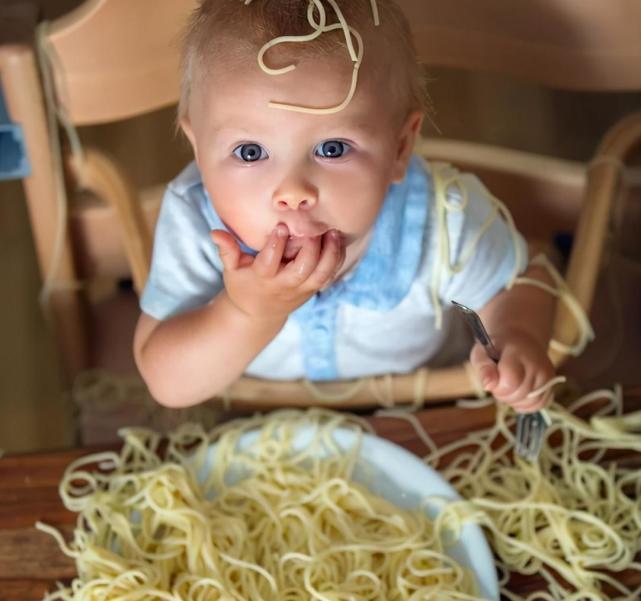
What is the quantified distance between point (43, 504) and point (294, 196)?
0.31 meters

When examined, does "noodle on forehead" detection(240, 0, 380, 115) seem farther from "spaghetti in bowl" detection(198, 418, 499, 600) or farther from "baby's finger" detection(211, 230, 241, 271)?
"spaghetti in bowl" detection(198, 418, 499, 600)

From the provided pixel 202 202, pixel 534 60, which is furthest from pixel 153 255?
pixel 534 60

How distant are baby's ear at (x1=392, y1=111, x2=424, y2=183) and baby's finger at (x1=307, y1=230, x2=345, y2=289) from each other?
68 millimetres

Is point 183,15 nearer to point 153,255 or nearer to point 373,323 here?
point 153,255

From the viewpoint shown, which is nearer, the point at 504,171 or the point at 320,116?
the point at 320,116

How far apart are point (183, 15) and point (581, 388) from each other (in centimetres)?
40

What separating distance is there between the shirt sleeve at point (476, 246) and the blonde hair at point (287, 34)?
117 millimetres

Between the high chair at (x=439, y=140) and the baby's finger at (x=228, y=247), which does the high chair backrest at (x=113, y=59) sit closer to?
the high chair at (x=439, y=140)

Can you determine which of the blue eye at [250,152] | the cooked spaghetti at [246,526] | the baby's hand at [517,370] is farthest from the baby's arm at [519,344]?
the blue eye at [250,152]

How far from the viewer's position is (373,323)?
0.69m

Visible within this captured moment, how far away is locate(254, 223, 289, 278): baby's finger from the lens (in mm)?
482

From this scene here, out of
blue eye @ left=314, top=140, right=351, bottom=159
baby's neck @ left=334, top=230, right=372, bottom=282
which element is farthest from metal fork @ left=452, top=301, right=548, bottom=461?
blue eye @ left=314, top=140, right=351, bottom=159

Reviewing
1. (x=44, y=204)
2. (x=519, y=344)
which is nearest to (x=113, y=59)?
(x=44, y=204)

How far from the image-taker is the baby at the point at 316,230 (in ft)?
1.47
